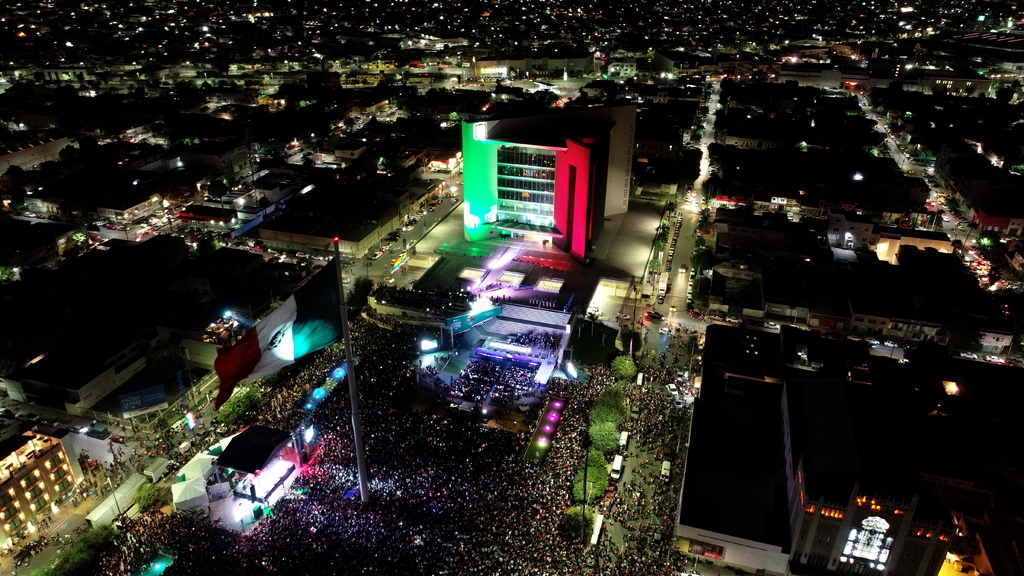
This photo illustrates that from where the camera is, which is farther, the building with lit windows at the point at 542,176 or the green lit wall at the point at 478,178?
the green lit wall at the point at 478,178

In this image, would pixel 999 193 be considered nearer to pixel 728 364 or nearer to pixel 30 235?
pixel 728 364

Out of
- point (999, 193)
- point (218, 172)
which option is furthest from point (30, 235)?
point (999, 193)

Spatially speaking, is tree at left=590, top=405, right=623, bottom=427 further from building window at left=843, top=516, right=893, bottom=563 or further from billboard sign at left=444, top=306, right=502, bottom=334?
billboard sign at left=444, top=306, right=502, bottom=334

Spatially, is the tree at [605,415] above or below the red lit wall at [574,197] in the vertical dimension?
below

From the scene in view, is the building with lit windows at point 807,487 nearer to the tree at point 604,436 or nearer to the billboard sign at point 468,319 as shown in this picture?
the tree at point 604,436

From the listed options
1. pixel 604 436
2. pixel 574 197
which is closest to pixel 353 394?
pixel 604 436

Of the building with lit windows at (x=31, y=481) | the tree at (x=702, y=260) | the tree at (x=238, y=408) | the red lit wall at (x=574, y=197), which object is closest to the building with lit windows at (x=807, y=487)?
the tree at (x=702, y=260)
